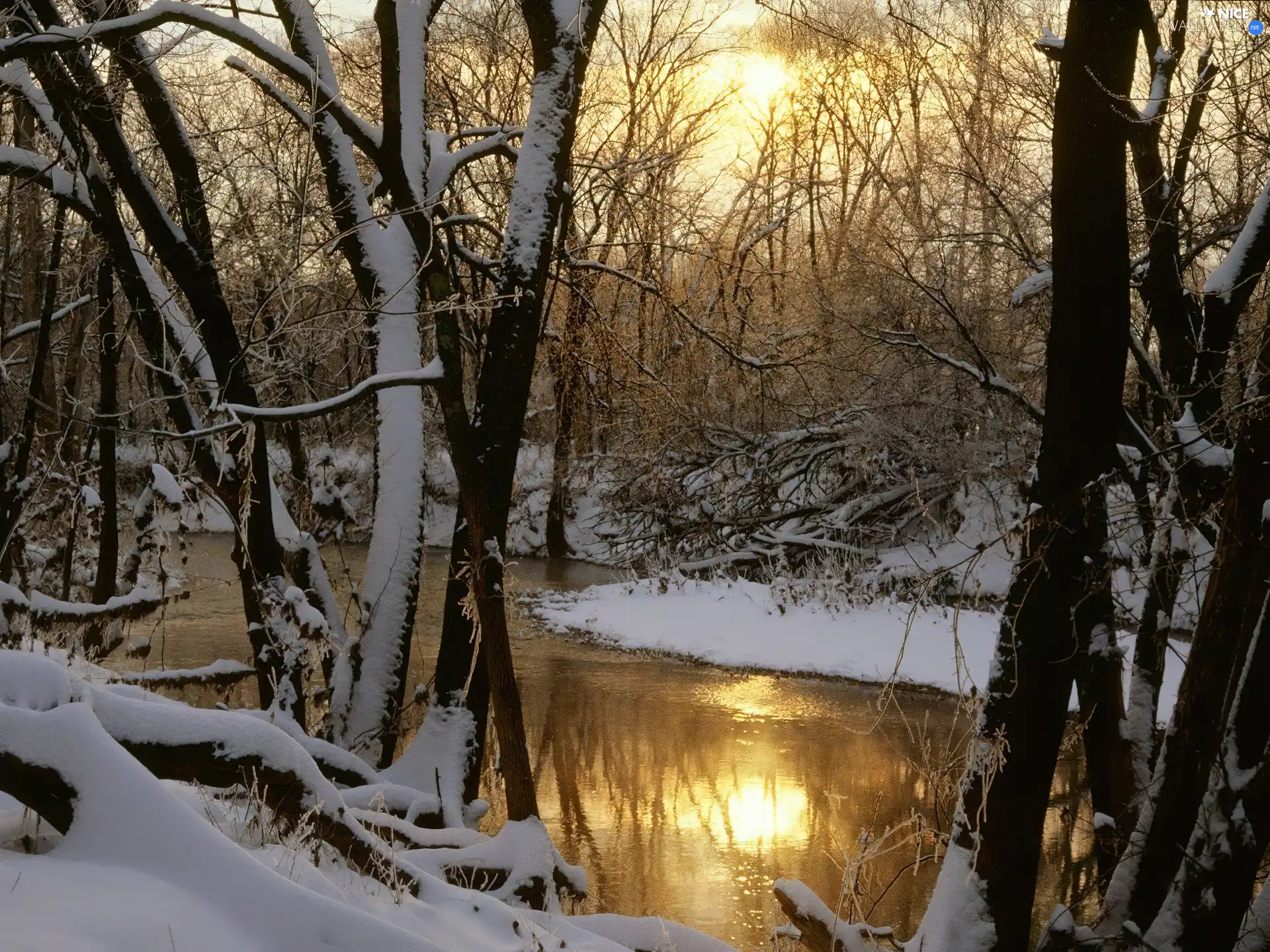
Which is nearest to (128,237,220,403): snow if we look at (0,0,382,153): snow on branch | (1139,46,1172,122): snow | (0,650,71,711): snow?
(0,0,382,153): snow on branch

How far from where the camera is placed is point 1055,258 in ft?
15.7

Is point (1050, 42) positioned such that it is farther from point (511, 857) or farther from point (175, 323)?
point (175, 323)

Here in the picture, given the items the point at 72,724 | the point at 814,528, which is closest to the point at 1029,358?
the point at 814,528

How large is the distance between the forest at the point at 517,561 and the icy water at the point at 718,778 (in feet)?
0.20

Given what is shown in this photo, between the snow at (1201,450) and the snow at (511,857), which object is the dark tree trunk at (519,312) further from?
the snow at (1201,450)

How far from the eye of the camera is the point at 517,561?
927cm

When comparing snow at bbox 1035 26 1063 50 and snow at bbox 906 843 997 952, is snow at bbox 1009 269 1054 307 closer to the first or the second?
snow at bbox 1035 26 1063 50

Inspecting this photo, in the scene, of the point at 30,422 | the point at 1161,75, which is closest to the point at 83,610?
the point at 30,422

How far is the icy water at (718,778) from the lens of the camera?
7.56 m

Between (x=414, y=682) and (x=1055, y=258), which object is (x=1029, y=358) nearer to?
(x=414, y=682)

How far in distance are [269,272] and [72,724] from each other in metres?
5.34

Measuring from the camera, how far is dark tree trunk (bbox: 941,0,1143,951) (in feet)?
15.4

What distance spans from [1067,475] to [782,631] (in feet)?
34.8

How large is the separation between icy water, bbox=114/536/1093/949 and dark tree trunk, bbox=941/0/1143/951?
1.34 feet
